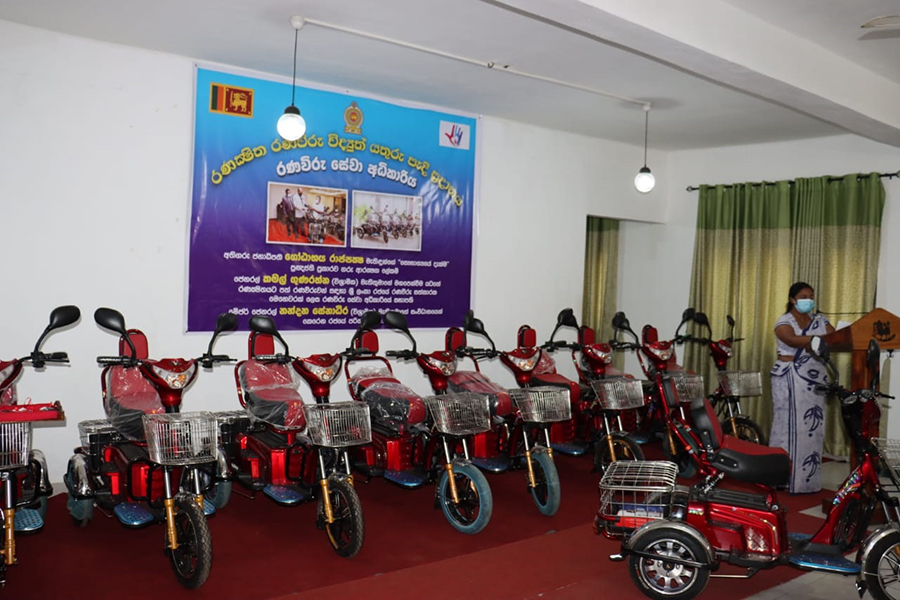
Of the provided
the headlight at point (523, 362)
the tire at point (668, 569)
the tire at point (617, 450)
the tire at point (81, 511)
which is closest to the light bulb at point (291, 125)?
the headlight at point (523, 362)

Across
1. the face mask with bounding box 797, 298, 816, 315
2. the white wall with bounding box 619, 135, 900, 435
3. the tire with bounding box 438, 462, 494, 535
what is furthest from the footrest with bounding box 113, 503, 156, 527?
the white wall with bounding box 619, 135, 900, 435

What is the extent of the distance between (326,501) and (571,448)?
205cm

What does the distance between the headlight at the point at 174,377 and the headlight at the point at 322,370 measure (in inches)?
25.2

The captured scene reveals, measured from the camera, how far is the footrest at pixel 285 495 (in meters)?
3.88

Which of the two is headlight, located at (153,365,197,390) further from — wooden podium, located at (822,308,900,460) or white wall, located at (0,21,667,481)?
wooden podium, located at (822,308,900,460)

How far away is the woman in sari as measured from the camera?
527cm

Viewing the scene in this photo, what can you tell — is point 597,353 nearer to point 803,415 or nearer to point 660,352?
point 660,352

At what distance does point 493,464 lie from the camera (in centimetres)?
461

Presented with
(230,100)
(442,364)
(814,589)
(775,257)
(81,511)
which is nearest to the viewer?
(814,589)

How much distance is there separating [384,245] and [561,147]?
2.16 metres

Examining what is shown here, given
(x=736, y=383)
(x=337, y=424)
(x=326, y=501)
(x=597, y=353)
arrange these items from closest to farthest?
1. (x=326, y=501)
2. (x=337, y=424)
3. (x=597, y=353)
4. (x=736, y=383)

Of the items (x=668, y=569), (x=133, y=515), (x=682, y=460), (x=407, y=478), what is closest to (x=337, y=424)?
(x=407, y=478)

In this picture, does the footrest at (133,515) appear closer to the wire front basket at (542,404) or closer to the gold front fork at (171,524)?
the gold front fork at (171,524)

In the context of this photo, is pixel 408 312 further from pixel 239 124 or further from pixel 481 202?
pixel 239 124
